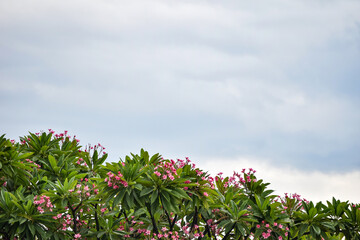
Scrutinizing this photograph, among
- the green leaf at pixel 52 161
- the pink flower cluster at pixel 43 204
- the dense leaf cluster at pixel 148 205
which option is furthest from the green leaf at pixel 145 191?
the green leaf at pixel 52 161

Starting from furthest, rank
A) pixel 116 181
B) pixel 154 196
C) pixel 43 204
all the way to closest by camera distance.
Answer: pixel 43 204
pixel 116 181
pixel 154 196

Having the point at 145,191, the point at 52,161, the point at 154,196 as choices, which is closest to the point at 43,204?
the point at 52,161

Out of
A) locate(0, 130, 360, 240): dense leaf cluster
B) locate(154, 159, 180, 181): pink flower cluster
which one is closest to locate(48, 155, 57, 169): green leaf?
A: locate(0, 130, 360, 240): dense leaf cluster

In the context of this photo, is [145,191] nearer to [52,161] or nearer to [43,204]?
[43,204]

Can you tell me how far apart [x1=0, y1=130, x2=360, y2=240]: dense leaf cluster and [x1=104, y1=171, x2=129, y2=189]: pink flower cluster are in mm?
20

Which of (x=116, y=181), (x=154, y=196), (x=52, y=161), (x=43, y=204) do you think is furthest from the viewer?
(x=52, y=161)

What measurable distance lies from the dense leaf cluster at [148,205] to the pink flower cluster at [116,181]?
2 centimetres

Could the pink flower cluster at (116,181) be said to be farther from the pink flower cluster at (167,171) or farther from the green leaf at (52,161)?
the green leaf at (52,161)

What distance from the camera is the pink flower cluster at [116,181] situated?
8352 mm

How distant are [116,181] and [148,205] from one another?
2.80ft

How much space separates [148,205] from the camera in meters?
8.73

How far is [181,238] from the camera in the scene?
373 inches

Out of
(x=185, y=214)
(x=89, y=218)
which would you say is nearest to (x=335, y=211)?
(x=185, y=214)

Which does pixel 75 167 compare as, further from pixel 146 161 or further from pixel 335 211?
pixel 335 211
